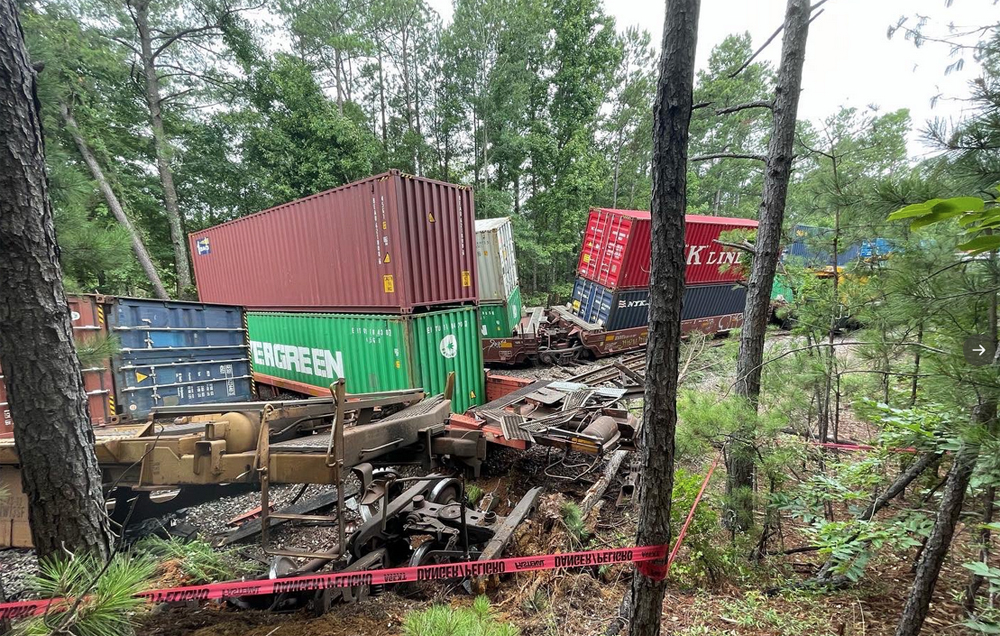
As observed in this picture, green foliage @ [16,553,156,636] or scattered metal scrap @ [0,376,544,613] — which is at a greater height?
green foliage @ [16,553,156,636]

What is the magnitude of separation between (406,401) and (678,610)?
8.76ft

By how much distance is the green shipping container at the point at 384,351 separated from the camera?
5930 millimetres

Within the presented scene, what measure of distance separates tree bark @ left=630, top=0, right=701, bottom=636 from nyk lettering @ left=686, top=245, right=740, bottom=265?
34.9ft

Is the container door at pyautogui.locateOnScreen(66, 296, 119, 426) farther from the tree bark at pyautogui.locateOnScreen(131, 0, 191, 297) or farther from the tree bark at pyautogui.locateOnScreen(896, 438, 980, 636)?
the tree bark at pyautogui.locateOnScreen(131, 0, 191, 297)

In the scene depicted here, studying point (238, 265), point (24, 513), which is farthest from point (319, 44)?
point (24, 513)

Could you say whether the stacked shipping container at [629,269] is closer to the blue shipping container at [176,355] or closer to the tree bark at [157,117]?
the blue shipping container at [176,355]

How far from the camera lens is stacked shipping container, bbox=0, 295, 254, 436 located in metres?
4.95

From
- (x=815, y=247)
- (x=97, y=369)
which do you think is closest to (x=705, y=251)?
(x=815, y=247)

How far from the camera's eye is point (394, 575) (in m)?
2.08

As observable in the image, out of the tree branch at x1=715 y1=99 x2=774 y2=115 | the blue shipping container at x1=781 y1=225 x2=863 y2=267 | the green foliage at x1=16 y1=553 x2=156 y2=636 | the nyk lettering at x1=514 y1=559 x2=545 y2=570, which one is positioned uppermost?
the tree branch at x1=715 y1=99 x2=774 y2=115

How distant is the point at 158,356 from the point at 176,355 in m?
0.25

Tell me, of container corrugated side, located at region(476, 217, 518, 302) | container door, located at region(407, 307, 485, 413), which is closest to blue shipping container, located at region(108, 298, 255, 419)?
container door, located at region(407, 307, 485, 413)

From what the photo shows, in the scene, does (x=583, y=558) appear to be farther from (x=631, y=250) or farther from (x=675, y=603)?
(x=631, y=250)

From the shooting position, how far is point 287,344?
305 inches
